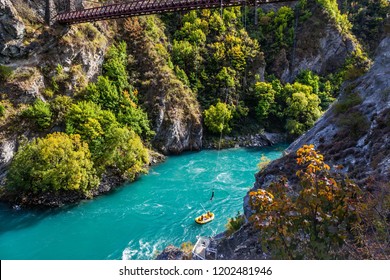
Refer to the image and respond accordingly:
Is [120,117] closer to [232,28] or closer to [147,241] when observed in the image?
[147,241]

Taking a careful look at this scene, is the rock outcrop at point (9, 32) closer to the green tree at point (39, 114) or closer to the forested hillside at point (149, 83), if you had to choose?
the forested hillside at point (149, 83)

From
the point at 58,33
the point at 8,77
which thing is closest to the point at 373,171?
the point at 8,77

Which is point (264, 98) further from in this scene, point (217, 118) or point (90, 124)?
point (90, 124)

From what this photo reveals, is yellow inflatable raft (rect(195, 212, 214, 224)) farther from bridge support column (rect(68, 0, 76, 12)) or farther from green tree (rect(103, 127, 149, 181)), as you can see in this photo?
bridge support column (rect(68, 0, 76, 12))

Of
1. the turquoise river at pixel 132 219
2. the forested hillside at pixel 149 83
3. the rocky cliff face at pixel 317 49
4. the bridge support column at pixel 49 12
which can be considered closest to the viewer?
the turquoise river at pixel 132 219

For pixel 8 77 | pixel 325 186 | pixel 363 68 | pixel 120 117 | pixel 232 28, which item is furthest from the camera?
pixel 232 28

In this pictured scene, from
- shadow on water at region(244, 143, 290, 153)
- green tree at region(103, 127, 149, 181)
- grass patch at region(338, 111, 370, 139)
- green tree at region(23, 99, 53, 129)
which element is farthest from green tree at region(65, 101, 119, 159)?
grass patch at region(338, 111, 370, 139)

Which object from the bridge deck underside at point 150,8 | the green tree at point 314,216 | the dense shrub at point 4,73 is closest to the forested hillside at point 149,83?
the dense shrub at point 4,73
